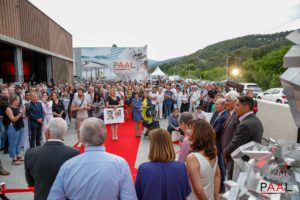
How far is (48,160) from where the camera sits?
243 centimetres

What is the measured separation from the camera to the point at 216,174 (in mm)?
2740

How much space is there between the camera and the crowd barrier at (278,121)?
6.98 metres

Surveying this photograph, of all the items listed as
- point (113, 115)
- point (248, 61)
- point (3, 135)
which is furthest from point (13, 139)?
point (248, 61)

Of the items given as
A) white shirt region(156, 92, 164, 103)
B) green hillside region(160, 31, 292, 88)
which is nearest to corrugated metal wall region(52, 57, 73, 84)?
white shirt region(156, 92, 164, 103)

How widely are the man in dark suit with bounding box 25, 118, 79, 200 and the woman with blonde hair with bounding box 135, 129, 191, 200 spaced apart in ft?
2.70

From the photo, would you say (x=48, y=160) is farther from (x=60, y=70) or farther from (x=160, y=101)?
(x=60, y=70)

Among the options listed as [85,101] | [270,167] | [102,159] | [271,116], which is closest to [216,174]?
[270,167]

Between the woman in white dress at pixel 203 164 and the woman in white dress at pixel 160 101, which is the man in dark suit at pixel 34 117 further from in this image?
the woman in white dress at pixel 160 101

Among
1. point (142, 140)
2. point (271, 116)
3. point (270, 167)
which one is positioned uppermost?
point (270, 167)

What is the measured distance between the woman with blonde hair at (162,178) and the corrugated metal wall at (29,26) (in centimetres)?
1366

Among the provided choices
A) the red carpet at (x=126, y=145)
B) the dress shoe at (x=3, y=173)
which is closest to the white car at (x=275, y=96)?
the red carpet at (x=126, y=145)

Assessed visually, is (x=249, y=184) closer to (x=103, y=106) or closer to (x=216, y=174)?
(x=216, y=174)

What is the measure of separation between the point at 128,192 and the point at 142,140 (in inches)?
252

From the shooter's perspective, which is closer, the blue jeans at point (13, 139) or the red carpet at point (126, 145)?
the blue jeans at point (13, 139)
